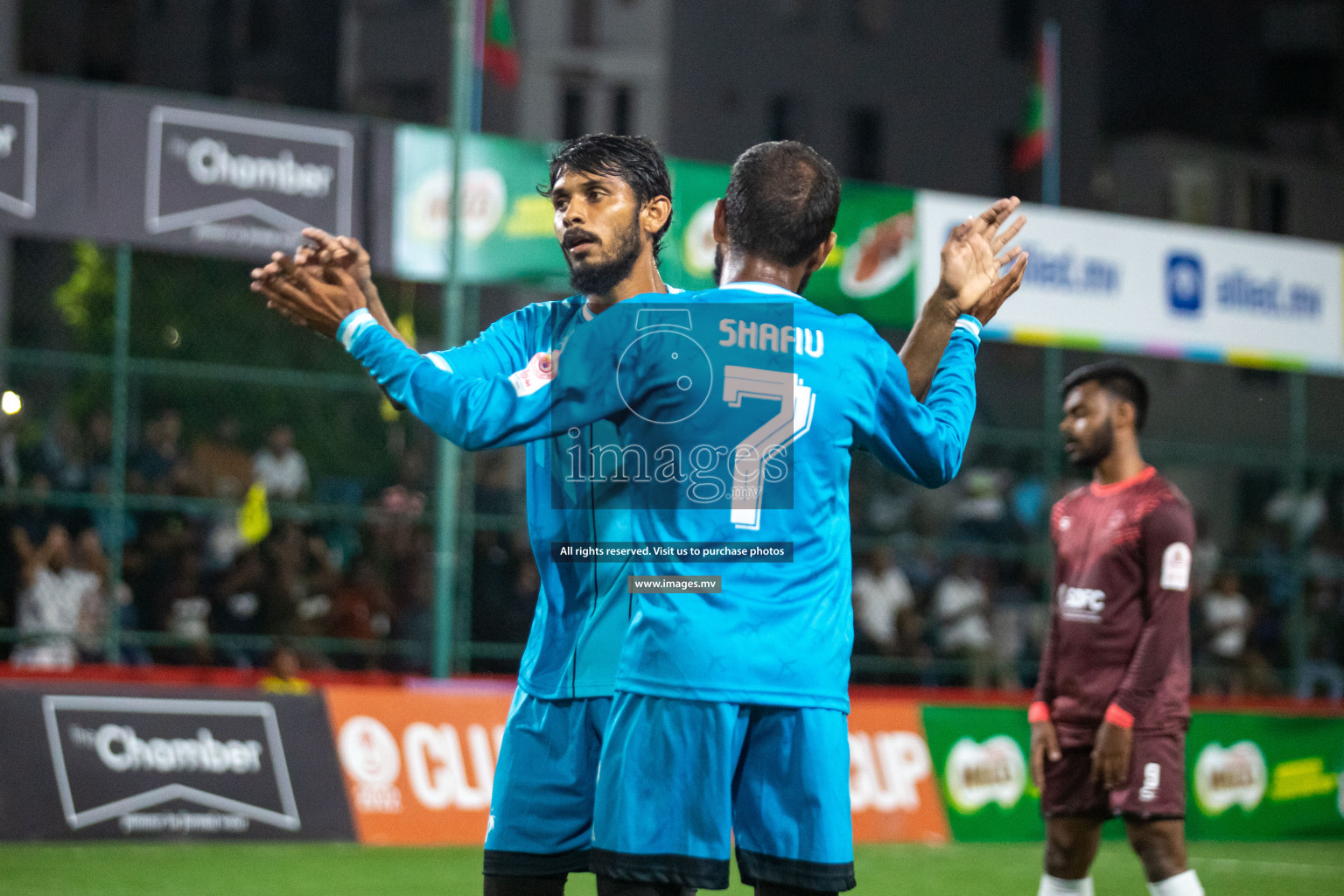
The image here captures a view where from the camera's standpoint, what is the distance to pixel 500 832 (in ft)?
12.7

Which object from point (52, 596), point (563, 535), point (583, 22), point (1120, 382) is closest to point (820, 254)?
point (563, 535)

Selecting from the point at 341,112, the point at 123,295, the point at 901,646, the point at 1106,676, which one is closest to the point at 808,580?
the point at 1106,676

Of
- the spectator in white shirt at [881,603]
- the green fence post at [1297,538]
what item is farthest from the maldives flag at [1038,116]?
the spectator in white shirt at [881,603]

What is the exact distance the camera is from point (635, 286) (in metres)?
4.02

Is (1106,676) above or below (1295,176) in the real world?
below

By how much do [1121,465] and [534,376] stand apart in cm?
371

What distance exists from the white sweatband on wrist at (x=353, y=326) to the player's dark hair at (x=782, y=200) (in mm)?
815

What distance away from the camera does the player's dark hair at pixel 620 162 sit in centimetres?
398

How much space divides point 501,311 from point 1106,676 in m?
27.0

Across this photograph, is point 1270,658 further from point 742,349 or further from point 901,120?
point 901,120

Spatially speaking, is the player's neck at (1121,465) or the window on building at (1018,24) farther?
the window on building at (1018,24)

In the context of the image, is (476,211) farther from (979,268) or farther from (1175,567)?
(979,268)

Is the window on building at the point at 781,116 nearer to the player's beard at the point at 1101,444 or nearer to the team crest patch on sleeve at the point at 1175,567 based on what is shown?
the player's beard at the point at 1101,444

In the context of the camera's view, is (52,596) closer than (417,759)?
No
